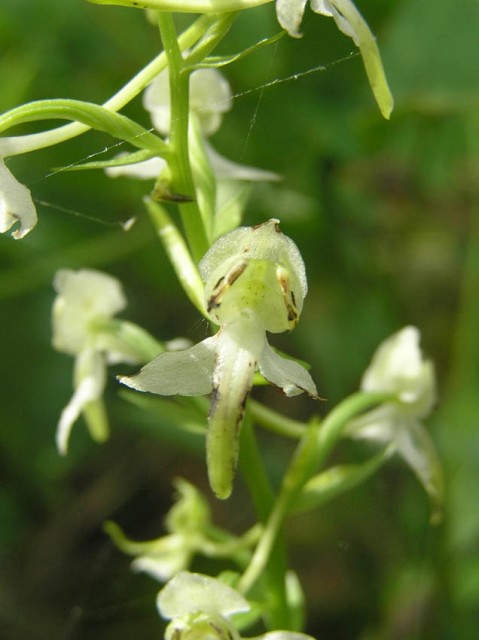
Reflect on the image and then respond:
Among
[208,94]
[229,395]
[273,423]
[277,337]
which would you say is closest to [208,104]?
[208,94]

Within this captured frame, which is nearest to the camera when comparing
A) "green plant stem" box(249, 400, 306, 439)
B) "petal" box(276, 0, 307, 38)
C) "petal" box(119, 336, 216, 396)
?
"petal" box(276, 0, 307, 38)

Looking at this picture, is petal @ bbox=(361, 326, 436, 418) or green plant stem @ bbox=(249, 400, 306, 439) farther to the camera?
petal @ bbox=(361, 326, 436, 418)

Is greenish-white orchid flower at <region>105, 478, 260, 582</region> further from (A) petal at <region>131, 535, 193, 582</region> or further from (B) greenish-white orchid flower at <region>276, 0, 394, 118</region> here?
(B) greenish-white orchid flower at <region>276, 0, 394, 118</region>

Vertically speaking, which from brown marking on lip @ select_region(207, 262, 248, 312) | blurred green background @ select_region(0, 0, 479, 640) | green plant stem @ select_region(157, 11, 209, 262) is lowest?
blurred green background @ select_region(0, 0, 479, 640)

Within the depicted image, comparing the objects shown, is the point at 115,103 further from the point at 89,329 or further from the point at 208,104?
the point at 89,329

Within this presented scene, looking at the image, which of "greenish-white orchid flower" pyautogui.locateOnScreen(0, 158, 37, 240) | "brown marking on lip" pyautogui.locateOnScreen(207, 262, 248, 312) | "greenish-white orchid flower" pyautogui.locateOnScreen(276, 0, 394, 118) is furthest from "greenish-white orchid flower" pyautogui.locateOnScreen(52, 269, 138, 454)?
"greenish-white orchid flower" pyautogui.locateOnScreen(276, 0, 394, 118)

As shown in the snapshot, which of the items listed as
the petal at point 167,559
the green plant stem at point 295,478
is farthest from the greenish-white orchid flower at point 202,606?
the petal at point 167,559

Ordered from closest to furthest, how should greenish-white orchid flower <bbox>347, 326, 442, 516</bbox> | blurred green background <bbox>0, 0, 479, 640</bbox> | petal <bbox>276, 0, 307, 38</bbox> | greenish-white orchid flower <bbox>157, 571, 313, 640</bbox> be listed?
petal <bbox>276, 0, 307, 38</bbox> < greenish-white orchid flower <bbox>157, 571, 313, 640</bbox> < greenish-white orchid flower <bbox>347, 326, 442, 516</bbox> < blurred green background <bbox>0, 0, 479, 640</bbox>
